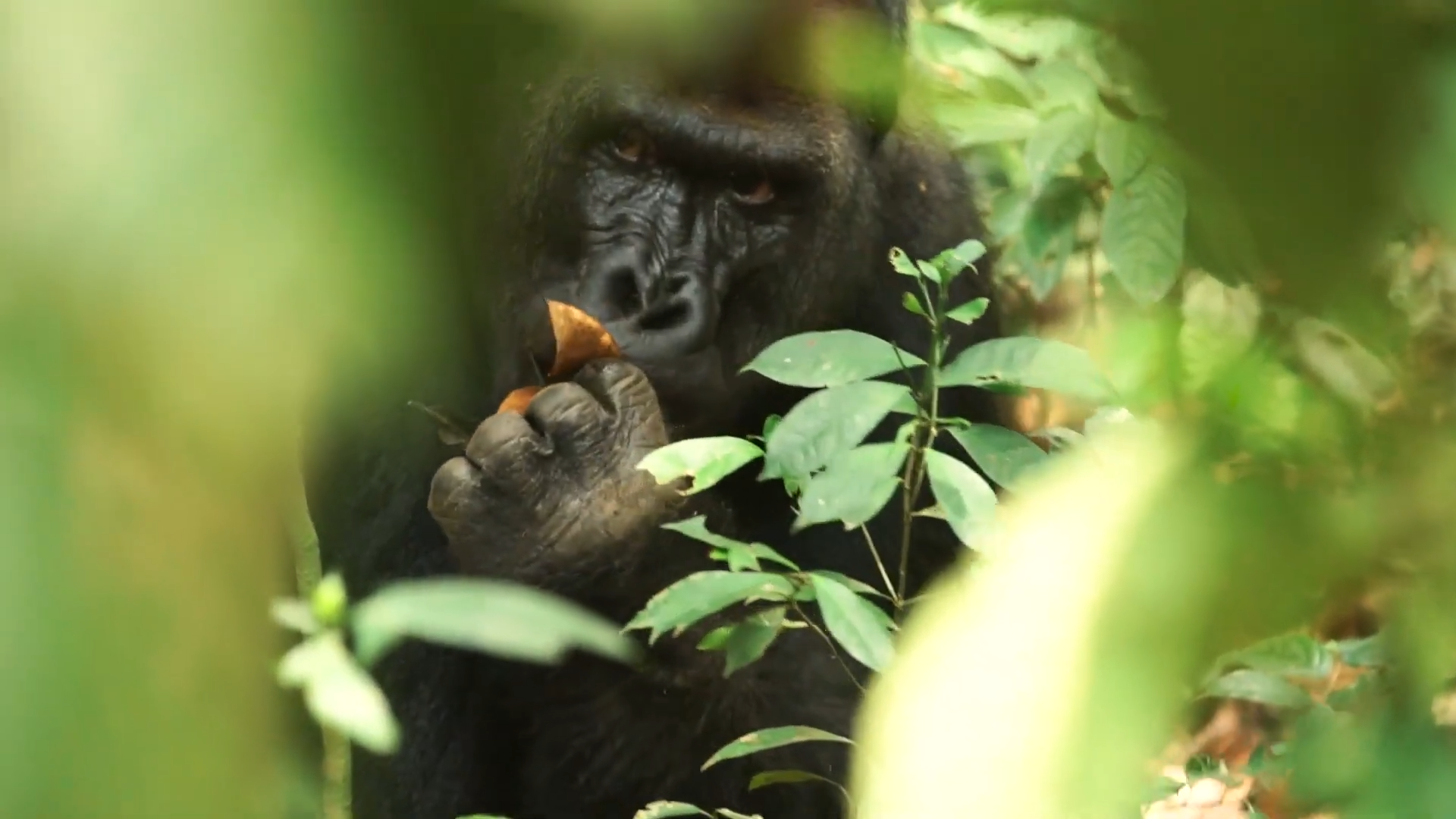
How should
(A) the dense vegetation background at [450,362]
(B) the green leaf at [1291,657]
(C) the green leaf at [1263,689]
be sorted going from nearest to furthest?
(A) the dense vegetation background at [450,362], (B) the green leaf at [1291,657], (C) the green leaf at [1263,689]

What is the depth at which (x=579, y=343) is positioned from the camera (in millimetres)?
2377

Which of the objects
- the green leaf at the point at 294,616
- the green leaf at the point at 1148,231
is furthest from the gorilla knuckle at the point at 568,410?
the green leaf at the point at 294,616

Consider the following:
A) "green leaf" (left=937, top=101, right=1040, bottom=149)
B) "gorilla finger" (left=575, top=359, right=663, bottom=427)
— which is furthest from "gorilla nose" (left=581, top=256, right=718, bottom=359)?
"green leaf" (left=937, top=101, right=1040, bottom=149)

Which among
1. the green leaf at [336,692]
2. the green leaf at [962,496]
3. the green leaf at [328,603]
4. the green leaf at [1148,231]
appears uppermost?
the green leaf at [1148,231]

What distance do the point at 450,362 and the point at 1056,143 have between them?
1.23 meters

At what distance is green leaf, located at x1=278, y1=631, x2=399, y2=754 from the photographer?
640 mm

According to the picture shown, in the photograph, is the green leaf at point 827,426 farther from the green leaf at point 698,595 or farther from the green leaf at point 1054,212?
the green leaf at point 1054,212

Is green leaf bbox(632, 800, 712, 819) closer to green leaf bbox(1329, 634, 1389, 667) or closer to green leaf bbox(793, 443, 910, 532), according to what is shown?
green leaf bbox(793, 443, 910, 532)

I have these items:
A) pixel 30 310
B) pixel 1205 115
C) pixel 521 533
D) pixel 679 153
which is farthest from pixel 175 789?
pixel 679 153

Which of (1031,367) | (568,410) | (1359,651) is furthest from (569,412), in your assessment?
(1359,651)

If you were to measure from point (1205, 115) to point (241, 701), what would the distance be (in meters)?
0.36

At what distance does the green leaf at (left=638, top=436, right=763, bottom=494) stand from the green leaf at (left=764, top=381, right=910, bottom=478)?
35 mm

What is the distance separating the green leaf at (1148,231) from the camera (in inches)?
24.5

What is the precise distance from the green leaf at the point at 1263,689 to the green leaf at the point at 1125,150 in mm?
621
